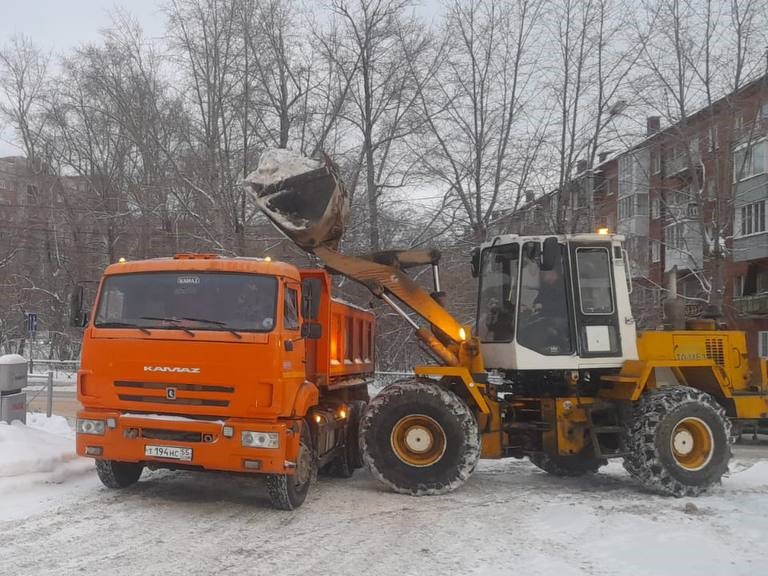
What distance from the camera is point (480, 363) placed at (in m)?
8.27

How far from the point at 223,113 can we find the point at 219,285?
638 inches

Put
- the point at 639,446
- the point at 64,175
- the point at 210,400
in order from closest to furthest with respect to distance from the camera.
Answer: the point at 210,400
the point at 639,446
the point at 64,175

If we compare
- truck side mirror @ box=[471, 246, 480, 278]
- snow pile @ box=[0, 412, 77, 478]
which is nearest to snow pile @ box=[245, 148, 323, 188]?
truck side mirror @ box=[471, 246, 480, 278]

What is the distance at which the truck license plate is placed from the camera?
21.3 ft

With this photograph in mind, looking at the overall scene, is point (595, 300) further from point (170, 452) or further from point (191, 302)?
point (170, 452)

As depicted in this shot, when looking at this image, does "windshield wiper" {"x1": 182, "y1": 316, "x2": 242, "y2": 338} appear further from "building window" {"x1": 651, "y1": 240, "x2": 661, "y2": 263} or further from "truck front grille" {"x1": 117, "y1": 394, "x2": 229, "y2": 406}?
"building window" {"x1": 651, "y1": 240, "x2": 661, "y2": 263}

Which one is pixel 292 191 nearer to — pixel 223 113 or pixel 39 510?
pixel 39 510

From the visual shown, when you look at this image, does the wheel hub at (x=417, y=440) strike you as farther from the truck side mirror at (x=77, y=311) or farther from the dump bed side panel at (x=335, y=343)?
the truck side mirror at (x=77, y=311)

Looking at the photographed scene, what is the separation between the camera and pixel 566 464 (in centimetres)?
910

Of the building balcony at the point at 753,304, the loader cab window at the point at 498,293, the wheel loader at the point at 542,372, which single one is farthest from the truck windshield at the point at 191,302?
the building balcony at the point at 753,304

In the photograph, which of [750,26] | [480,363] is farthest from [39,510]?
[750,26]

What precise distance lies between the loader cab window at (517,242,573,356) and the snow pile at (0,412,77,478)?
575 centimetres

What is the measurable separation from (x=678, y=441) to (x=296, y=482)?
444 cm

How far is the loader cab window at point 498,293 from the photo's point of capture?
8.48m
